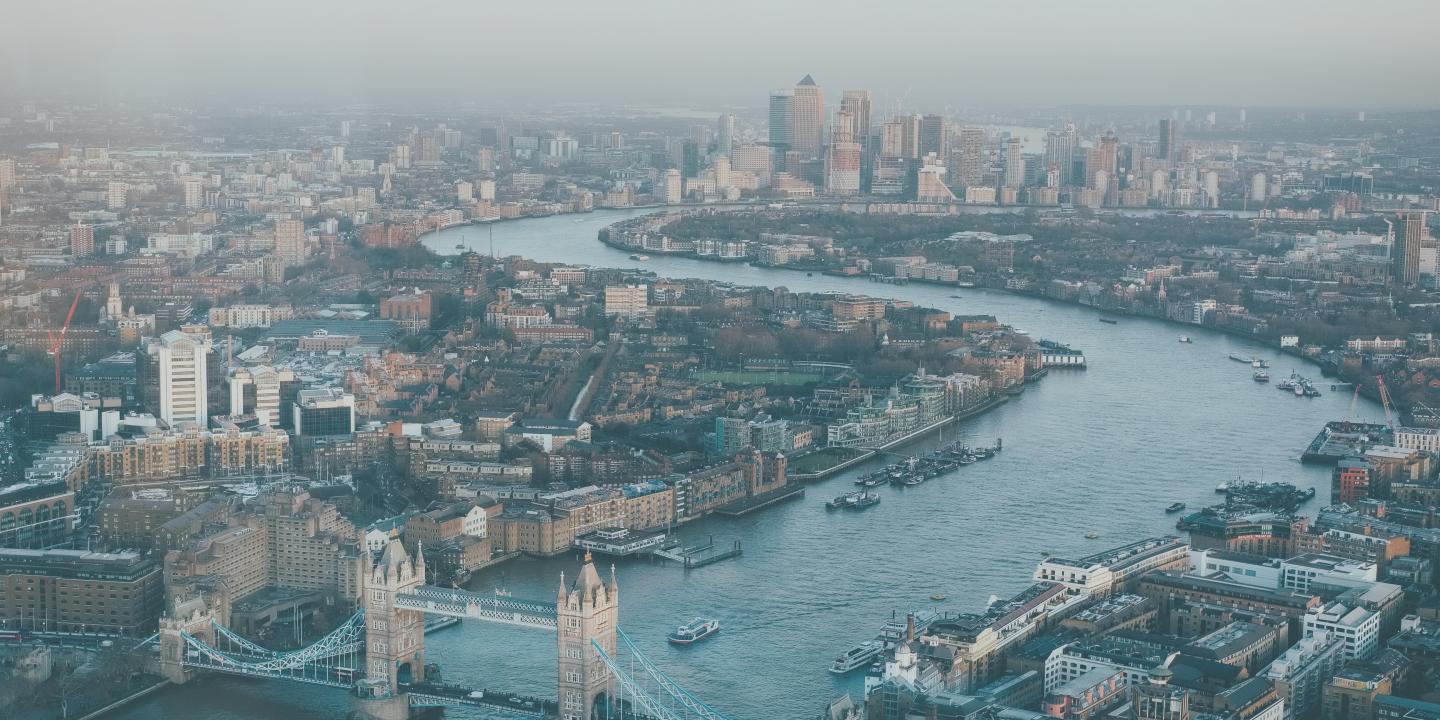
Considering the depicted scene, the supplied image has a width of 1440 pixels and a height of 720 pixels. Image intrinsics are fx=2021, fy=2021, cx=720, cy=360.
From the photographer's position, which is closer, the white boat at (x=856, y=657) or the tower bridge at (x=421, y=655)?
the tower bridge at (x=421, y=655)

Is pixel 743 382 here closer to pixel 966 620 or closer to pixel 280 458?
pixel 280 458

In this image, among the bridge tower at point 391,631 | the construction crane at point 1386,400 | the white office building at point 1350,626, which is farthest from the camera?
the construction crane at point 1386,400

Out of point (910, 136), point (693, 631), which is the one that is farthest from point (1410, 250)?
point (910, 136)

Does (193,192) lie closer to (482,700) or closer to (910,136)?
(482,700)

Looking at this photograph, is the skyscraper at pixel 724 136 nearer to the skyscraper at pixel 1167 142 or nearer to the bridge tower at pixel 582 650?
the skyscraper at pixel 1167 142

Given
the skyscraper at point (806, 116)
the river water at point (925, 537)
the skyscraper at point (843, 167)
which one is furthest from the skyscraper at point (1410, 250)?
the skyscraper at point (806, 116)

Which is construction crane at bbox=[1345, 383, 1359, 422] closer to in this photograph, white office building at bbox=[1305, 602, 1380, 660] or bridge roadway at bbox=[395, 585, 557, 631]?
white office building at bbox=[1305, 602, 1380, 660]
